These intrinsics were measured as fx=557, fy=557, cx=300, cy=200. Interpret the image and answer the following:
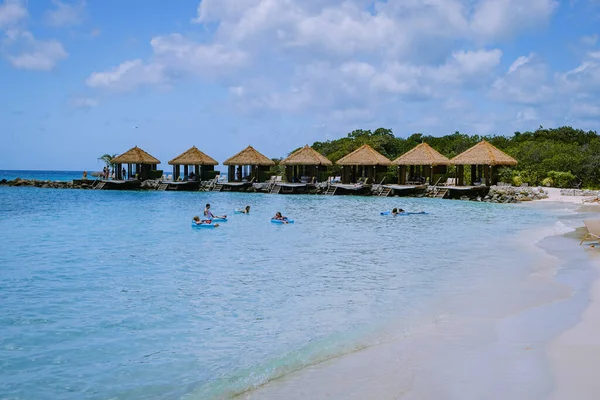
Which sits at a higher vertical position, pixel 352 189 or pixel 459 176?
pixel 459 176

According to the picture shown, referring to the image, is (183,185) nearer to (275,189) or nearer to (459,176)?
(275,189)

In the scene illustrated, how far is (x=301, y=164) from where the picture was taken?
38.4 meters

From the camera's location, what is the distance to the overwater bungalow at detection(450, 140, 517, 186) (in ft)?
106

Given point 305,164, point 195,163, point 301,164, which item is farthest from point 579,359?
point 195,163

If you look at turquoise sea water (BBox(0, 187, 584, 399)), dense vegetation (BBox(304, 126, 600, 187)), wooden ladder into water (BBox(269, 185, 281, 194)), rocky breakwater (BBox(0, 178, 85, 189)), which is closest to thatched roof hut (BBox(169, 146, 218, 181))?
wooden ladder into water (BBox(269, 185, 281, 194))

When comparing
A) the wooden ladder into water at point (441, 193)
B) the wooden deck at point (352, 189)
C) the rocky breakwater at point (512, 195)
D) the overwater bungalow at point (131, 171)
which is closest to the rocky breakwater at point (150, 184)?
the overwater bungalow at point (131, 171)

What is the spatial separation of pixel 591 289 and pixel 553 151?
3375cm

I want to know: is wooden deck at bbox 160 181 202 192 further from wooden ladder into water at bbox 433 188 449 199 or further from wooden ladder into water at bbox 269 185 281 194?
wooden ladder into water at bbox 433 188 449 199

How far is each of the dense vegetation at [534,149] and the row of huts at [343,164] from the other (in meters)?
3.85

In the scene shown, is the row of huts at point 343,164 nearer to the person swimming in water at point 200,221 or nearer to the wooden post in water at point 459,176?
the wooden post in water at point 459,176

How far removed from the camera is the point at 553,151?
130ft

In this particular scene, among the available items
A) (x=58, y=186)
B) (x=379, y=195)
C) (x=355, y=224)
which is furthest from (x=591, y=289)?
(x=58, y=186)

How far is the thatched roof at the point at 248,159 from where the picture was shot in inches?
1551

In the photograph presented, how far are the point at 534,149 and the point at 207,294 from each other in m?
36.9
